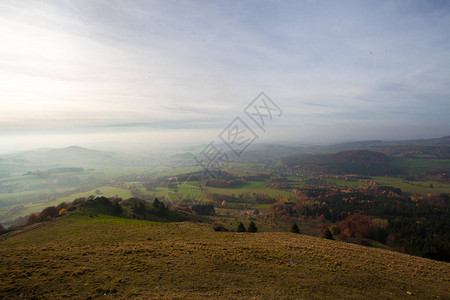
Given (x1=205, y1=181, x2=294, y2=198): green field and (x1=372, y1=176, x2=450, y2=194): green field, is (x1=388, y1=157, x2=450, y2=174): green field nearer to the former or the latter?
(x1=372, y1=176, x2=450, y2=194): green field

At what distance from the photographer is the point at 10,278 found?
11695 mm

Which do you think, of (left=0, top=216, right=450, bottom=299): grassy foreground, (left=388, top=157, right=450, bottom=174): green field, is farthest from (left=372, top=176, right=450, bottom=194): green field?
(left=0, top=216, right=450, bottom=299): grassy foreground

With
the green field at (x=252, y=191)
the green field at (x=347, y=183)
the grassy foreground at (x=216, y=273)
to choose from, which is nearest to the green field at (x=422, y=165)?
the green field at (x=347, y=183)

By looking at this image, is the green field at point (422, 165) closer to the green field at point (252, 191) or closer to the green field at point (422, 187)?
the green field at point (422, 187)

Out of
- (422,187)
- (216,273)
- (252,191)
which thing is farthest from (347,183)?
(216,273)

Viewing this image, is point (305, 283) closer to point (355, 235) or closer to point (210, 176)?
point (355, 235)

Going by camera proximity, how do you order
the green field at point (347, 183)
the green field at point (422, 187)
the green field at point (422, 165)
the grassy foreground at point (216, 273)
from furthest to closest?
the green field at point (422, 165), the green field at point (347, 183), the green field at point (422, 187), the grassy foreground at point (216, 273)

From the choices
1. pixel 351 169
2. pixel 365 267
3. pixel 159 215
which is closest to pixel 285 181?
pixel 351 169

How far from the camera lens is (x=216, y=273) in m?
14.6

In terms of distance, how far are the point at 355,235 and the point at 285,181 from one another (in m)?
98.4

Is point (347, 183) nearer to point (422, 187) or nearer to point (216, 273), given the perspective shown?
point (422, 187)

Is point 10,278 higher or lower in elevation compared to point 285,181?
higher

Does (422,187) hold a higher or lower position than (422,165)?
lower

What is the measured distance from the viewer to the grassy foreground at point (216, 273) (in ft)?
38.2
